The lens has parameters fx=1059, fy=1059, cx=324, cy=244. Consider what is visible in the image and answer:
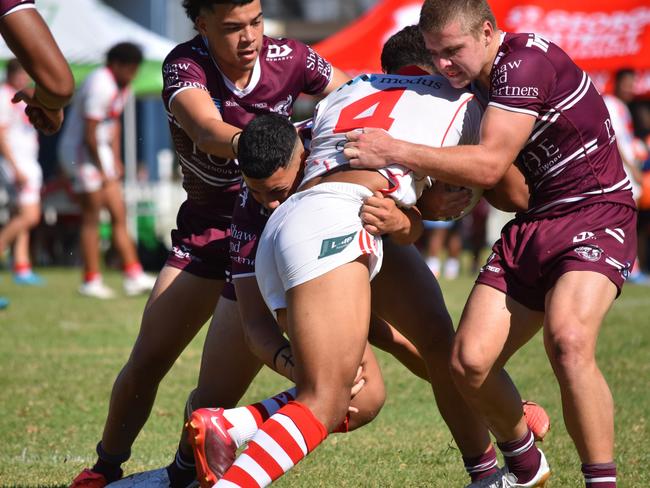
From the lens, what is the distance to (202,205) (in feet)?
14.8

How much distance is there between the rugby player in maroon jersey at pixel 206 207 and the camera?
4.14 metres

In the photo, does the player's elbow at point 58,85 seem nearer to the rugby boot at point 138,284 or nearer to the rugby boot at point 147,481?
the rugby boot at point 147,481

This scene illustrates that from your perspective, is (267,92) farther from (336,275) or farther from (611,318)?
(611,318)

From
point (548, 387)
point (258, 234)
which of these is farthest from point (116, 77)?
point (258, 234)

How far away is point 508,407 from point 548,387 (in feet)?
8.22

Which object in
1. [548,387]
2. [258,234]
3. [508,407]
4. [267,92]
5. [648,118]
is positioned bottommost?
[648,118]

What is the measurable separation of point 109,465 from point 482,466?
156cm

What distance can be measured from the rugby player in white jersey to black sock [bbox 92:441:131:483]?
1037 mm

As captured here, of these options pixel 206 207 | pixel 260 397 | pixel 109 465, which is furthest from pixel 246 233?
pixel 260 397

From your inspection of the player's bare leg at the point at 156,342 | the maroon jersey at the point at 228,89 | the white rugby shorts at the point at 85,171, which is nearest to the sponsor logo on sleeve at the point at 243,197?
the maroon jersey at the point at 228,89

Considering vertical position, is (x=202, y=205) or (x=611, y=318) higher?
(x=202, y=205)

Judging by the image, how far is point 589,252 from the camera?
12.4ft

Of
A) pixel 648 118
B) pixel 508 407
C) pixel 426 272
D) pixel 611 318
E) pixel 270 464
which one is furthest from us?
pixel 648 118

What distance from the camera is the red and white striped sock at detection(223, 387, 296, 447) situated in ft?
12.0
